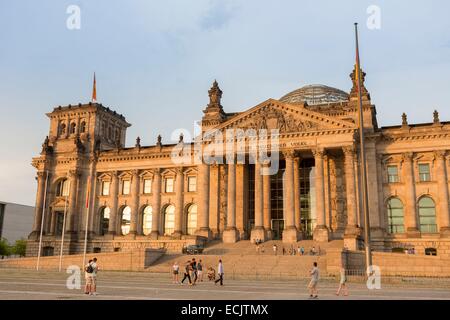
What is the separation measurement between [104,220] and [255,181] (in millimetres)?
25207

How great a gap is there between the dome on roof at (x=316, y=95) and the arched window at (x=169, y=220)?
23.3 metres

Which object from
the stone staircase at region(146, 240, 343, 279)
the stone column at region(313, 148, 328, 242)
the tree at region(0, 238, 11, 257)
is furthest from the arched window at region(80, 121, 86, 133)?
the tree at region(0, 238, 11, 257)

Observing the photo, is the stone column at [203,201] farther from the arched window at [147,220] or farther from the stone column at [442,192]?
the stone column at [442,192]

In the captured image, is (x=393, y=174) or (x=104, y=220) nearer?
(x=393, y=174)

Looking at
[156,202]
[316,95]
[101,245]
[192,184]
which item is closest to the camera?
[192,184]

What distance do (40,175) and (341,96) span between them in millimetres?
45574

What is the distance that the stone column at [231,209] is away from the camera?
174ft

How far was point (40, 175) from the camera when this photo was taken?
6706 cm

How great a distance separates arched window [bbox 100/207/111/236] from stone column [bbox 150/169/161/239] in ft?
25.4

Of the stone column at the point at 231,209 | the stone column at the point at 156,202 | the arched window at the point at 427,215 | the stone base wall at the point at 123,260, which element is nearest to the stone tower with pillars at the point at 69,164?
the stone column at the point at 156,202

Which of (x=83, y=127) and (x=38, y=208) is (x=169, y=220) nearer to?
(x=38, y=208)

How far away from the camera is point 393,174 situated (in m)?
52.9

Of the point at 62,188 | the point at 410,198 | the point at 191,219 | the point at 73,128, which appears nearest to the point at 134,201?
the point at 191,219
